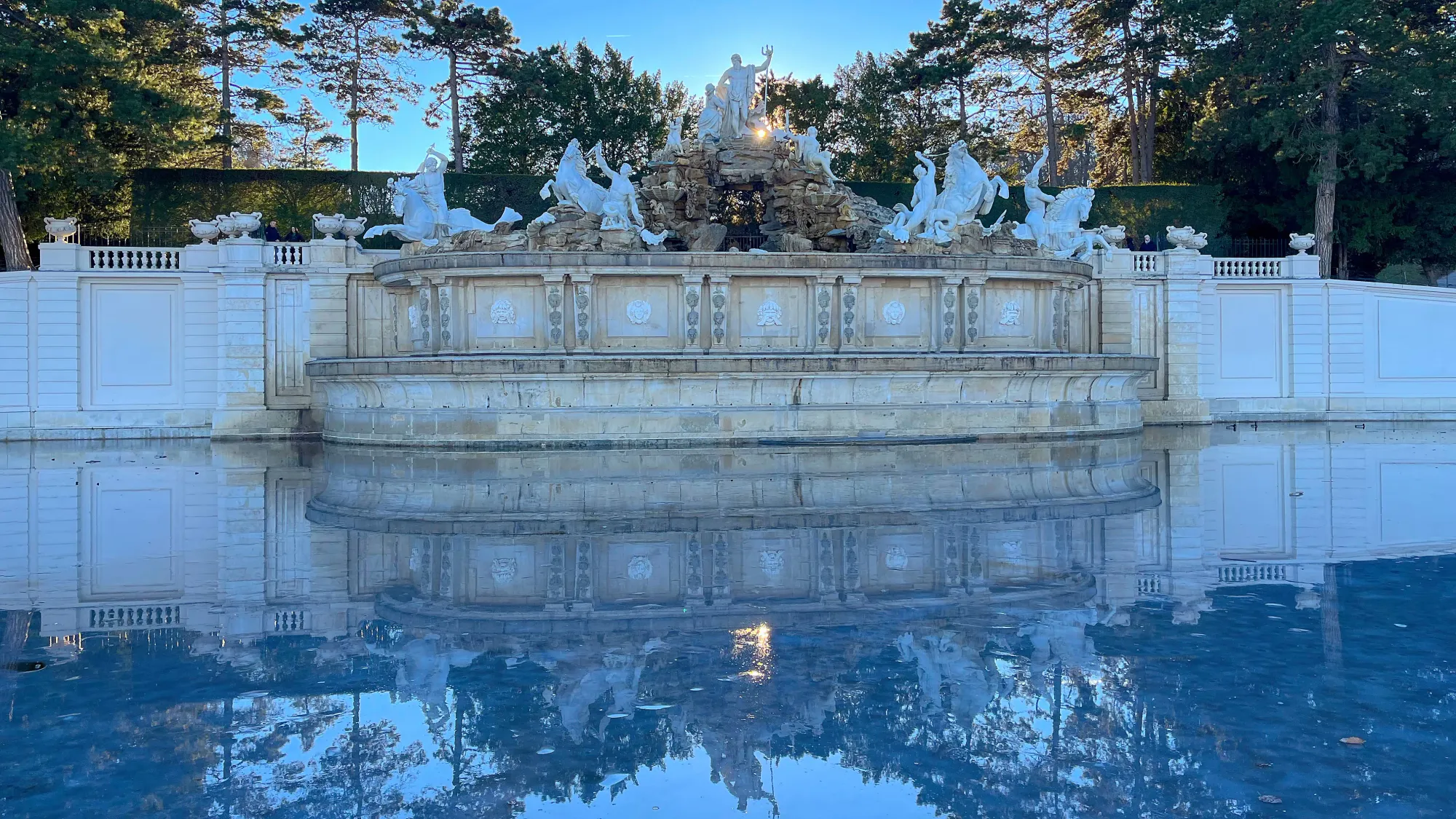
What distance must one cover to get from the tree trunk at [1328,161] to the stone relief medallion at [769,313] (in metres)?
19.5

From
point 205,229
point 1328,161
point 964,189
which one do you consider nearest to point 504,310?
point 205,229

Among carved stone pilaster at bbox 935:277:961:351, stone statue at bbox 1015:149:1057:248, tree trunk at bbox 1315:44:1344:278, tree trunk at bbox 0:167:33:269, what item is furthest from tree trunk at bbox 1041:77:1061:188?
tree trunk at bbox 0:167:33:269

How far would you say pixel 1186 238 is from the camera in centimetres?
2625

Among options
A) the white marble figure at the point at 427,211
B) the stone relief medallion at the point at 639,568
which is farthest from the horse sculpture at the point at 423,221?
the stone relief medallion at the point at 639,568

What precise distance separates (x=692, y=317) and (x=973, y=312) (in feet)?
17.3

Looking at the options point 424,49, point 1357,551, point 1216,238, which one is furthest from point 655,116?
point 1357,551

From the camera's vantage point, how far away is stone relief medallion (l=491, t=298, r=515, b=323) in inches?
814

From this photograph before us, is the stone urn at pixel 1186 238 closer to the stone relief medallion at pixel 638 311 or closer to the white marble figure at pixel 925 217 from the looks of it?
the white marble figure at pixel 925 217

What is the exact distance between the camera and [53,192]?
3034 cm

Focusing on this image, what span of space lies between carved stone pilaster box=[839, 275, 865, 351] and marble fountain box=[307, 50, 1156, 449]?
4 centimetres

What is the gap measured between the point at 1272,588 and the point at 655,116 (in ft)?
129

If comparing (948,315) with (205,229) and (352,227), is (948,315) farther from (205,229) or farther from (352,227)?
(205,229)

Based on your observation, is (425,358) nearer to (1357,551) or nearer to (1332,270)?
(1357,551)

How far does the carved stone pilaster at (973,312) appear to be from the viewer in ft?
70.8
